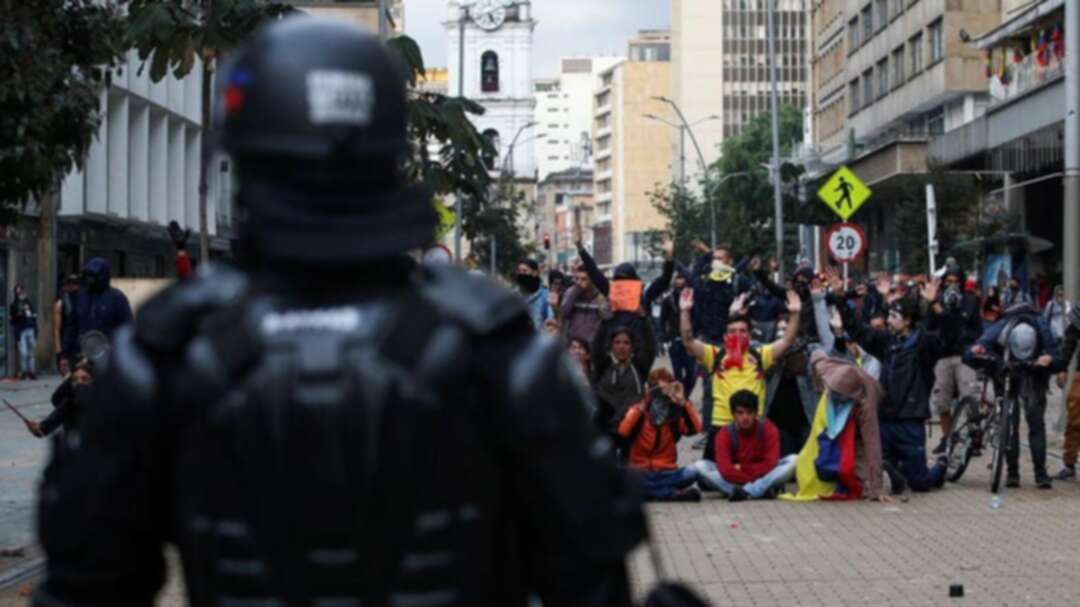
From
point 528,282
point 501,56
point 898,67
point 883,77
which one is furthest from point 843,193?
point 501,56

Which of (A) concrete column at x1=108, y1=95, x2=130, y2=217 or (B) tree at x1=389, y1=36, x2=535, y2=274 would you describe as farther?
(A) concrete column at x1=108, y1=95, x2=130, y2=217

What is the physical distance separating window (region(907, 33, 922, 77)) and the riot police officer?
64.7 metres

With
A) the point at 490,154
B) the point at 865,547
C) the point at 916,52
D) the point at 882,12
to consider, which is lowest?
the point at 865,547

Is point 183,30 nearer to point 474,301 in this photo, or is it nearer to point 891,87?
point 474,301

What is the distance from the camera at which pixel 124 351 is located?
120 inches

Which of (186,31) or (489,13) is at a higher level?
(489,13)

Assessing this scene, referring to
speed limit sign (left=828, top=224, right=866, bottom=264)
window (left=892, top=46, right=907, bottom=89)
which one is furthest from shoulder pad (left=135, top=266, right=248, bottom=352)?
window (left=892, top=46, right=907, bottom=89)

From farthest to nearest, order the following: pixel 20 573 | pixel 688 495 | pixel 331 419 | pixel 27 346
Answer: pixel 27 346, pixel 688 495, pixel 20 573, pixel 331 419

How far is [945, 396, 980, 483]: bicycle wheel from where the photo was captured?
1778 centimetres

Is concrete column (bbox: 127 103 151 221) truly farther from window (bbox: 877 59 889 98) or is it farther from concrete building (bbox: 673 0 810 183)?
concrete building (bbox: 673 0 810 183)

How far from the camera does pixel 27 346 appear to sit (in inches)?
1475

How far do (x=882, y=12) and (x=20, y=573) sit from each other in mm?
64640

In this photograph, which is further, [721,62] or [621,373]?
[721,62]

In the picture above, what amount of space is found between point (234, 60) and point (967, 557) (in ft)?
33.1
